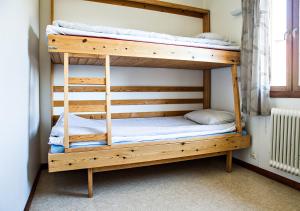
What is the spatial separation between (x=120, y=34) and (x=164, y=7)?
162cm

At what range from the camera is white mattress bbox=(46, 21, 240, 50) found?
5.90ft

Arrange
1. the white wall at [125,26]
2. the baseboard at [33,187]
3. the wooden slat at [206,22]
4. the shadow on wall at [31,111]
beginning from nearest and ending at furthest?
the baseboard at [33,187] < the shadow on wall at [31,111] < the white wall at [125,26] < the wooden slat at [206,22]

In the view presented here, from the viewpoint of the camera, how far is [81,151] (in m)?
1.84

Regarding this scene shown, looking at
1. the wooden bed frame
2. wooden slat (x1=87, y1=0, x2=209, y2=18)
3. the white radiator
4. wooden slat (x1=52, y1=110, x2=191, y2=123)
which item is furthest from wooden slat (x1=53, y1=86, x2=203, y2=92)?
the white radiator

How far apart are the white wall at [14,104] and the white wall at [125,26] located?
75 centimetres

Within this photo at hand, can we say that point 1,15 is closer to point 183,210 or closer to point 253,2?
point 183,210

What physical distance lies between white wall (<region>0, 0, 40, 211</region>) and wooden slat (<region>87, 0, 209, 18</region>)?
1.47 meters

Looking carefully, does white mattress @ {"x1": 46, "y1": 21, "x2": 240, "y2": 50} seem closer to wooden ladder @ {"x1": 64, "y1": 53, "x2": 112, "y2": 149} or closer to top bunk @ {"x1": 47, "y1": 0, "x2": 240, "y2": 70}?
top bunk @ {"x1": 47, "y1": 0, "x2": 240, "y2": 70}

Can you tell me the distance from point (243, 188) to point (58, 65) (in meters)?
2.58

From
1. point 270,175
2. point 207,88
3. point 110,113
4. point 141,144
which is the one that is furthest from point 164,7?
point 270,175

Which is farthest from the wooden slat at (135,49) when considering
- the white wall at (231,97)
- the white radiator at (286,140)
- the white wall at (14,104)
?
the white radiator at (286,140)

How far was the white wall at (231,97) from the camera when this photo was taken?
2.42 metres

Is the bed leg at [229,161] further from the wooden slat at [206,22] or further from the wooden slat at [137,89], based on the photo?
the wooden slat at [206,22]

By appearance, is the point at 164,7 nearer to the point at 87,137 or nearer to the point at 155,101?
the point at 155,101
